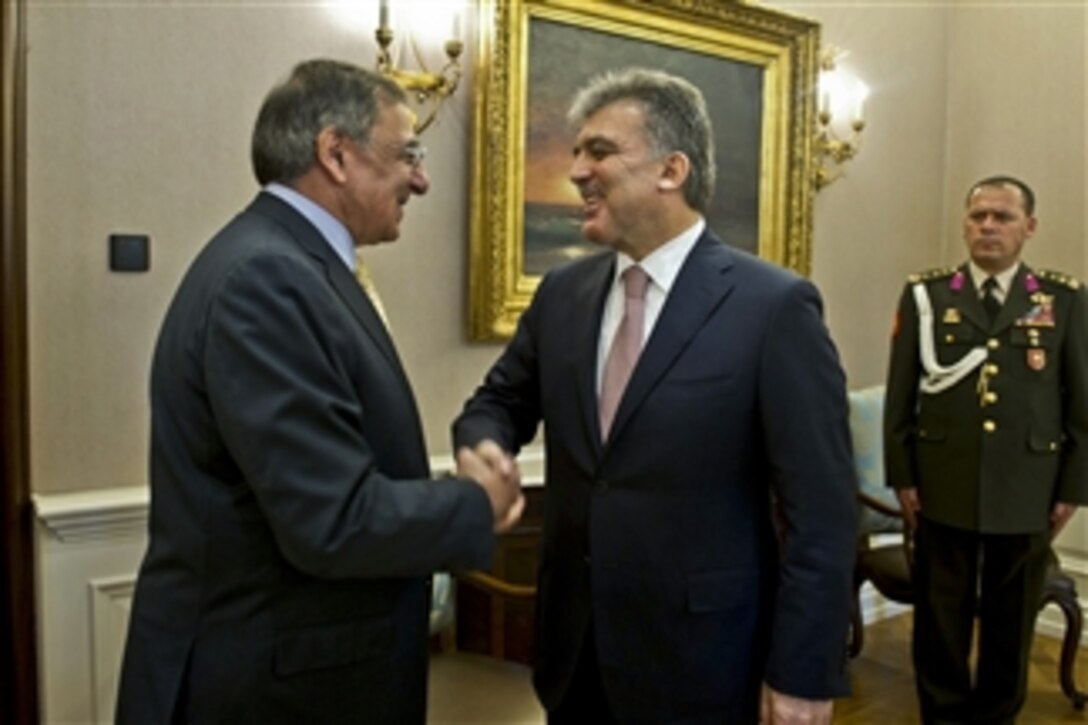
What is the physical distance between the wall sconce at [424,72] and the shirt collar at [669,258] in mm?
1297

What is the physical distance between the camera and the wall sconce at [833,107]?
12.4 feet

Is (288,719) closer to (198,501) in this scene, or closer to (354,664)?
(354,664)

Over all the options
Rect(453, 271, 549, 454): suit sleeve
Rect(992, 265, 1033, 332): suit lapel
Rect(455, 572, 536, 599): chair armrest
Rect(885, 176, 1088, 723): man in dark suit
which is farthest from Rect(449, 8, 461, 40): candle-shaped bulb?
Rect(992, 265, 1033, 332): suit lapel

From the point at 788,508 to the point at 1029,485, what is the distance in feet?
5.58

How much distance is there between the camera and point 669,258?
5.06 feet

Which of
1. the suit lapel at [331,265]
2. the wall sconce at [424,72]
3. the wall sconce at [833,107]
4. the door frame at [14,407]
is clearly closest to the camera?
the suit lapel at [331,265]

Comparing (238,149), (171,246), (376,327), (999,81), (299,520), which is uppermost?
(999,81)

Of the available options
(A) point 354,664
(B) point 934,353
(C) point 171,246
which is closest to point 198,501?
(A) point 354,664

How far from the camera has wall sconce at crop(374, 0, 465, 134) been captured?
2.58 metres

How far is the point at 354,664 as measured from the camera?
1.26 metres

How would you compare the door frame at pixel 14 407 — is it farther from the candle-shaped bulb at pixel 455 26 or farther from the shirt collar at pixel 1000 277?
the shirt collar at pixel 1000 277

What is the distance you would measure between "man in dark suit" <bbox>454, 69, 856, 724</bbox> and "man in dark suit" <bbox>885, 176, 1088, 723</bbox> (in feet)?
5.18

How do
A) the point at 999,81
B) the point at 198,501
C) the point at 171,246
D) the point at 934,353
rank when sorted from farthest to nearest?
the point at 999,81, the point at 934,353, the point at 171,246, the point at 198,501

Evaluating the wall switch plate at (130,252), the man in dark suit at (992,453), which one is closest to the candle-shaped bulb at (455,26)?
the wall switch plate at (130,252)
